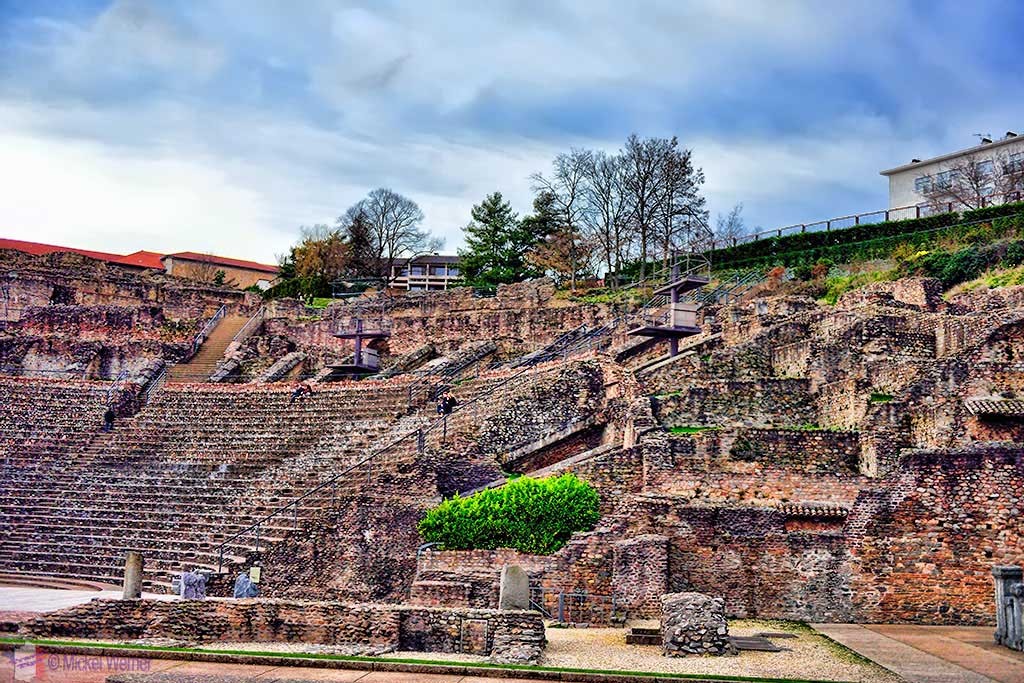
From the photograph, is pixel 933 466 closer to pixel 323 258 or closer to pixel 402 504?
pixel 402 504

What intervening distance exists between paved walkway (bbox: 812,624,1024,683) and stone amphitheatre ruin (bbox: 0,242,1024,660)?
1031 millimetres

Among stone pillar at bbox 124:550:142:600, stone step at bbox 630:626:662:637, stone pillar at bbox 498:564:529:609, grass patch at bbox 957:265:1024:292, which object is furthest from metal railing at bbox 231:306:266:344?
stone step at bbox 630:626:662:637

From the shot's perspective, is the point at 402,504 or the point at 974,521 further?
the point at 402,504

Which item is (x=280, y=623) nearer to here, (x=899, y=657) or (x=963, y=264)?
(x=899, y=657)

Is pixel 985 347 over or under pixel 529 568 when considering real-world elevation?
over

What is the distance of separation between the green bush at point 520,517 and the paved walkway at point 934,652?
514 centimetres

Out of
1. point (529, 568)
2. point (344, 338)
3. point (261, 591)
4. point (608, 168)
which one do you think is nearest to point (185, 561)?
point (261, 591)

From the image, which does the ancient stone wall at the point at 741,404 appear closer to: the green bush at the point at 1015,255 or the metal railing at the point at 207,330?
the green bush at the point at 1015,255

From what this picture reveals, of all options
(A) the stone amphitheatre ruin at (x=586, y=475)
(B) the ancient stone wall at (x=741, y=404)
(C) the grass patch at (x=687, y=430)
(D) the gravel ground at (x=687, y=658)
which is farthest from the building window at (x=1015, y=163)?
(D) the gravel ground at (x=687, y=658)

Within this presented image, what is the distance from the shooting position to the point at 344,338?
49531mm

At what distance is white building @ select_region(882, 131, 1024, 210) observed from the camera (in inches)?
2151

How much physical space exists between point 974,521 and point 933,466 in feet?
3.88

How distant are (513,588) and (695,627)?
2857 mm

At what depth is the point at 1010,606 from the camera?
16750 millimetres
